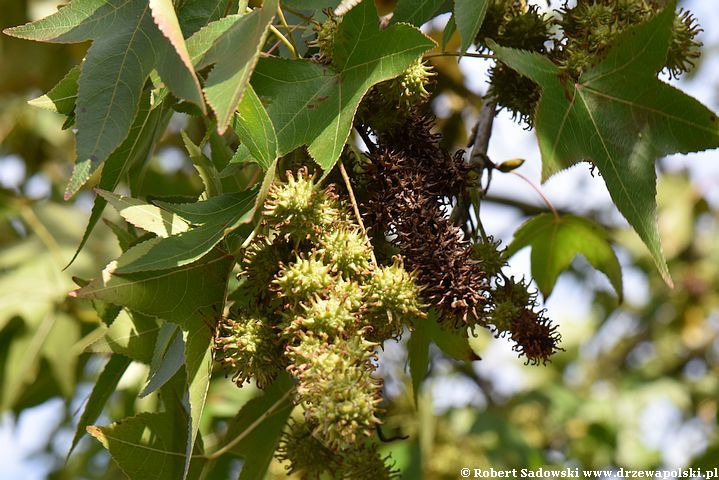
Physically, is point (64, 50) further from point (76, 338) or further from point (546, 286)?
point (546, 286)

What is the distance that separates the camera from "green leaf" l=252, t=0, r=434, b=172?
1360 millimetres

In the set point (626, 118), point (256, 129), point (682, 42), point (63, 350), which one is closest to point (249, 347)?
point (256, 129)

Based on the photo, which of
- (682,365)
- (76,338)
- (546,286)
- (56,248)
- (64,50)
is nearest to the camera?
(546,286)

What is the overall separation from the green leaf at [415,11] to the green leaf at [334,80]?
0.18 metres

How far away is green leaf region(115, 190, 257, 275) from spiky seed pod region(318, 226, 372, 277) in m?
0.14

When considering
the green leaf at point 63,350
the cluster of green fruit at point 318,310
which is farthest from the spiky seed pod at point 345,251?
the green leaf at point 63,350

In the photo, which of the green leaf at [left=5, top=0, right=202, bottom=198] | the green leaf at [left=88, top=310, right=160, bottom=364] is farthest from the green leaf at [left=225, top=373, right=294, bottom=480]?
the green leaf at [left=5, top=0, right=202, bottom=198]

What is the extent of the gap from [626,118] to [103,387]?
4.14 feet

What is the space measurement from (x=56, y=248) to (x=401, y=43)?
234 centimetres

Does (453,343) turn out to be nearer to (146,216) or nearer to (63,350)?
(146,216)

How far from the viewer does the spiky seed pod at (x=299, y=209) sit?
133 centimetres

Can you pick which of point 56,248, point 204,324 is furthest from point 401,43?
point 56,248

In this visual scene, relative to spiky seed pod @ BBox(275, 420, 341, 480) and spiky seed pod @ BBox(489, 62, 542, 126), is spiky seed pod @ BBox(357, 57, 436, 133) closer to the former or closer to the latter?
spiky seed pod @ BBox(489, 62, 542, 126)

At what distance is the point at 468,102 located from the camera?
11.1 ft
